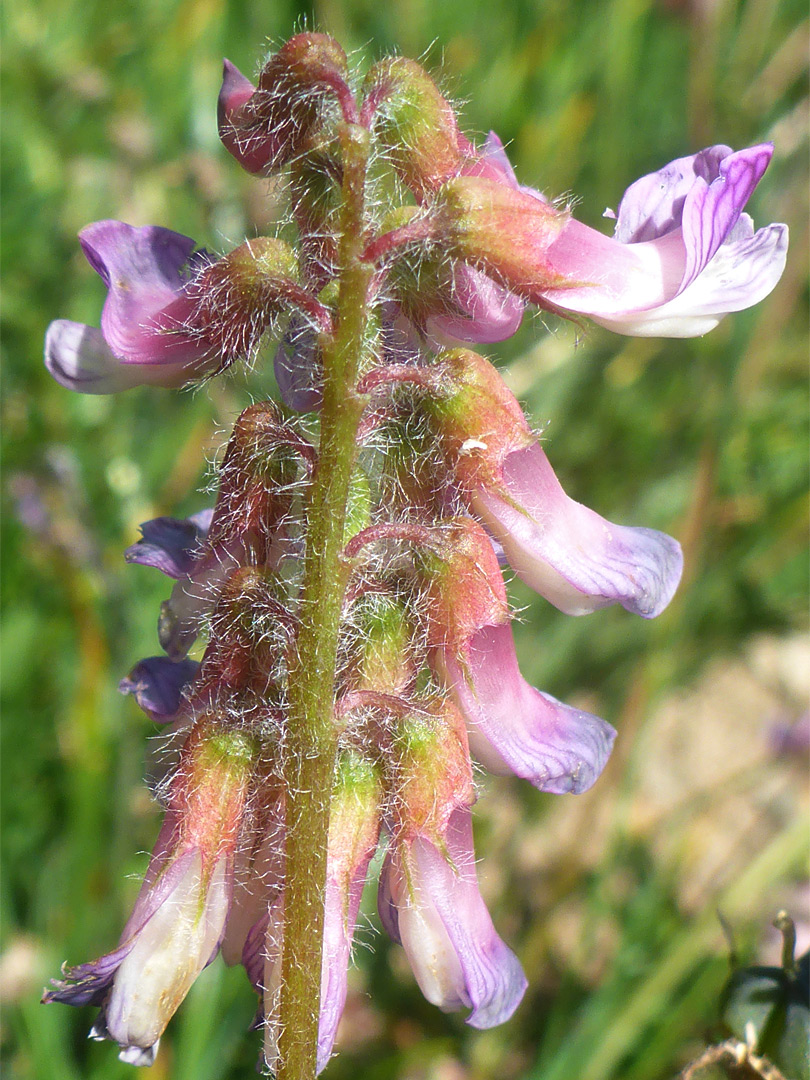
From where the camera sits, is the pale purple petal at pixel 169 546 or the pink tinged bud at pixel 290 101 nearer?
the pink tinged bud at pixel 290 101

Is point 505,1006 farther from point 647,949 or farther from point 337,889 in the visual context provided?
point 647,949

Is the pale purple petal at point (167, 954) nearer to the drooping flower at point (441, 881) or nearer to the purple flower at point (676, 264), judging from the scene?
the drooping flower at point (441, 881)

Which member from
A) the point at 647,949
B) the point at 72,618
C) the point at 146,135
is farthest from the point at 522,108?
the point at 647,949

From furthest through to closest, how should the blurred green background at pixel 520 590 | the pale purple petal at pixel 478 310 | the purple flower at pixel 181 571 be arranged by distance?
the blurred green background at pixel 520 590, the purple flower at pixel 181 571, the pale purple petal at pixel 478 310

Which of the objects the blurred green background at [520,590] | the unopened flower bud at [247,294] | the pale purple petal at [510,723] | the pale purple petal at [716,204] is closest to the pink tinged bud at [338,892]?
the pale purple petal at [510,723]

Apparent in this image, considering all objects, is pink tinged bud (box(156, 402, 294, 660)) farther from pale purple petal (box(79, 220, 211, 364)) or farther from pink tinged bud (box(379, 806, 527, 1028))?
pink tinged bud (box(379, 806, 527, 1028))

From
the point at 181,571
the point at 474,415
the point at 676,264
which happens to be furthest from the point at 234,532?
the point at 676,264
